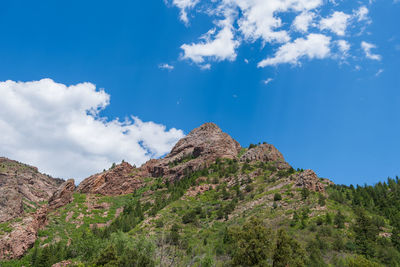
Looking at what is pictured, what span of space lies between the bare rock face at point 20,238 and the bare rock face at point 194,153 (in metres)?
46.5

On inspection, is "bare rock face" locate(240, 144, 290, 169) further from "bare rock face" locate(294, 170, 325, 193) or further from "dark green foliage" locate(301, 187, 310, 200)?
"dark green foliage" locate(301, 187, 310, 200)

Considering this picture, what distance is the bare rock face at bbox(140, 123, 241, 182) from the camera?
9306 centimetres

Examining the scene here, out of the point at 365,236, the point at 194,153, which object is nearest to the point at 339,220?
the point at 365,236

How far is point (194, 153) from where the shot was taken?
104 m

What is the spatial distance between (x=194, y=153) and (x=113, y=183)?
34151mm

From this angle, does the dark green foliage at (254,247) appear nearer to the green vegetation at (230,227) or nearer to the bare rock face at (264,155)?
the green vegetation at (230,227)

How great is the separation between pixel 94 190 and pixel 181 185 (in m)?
31.4

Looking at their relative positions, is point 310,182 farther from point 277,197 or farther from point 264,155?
point 264,155

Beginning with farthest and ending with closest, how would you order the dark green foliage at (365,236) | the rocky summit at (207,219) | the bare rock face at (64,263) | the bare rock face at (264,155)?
the bare rock face at (264,155) → the bare rock face at (64,263) → the rocky summit at (207,219) → the dark green foliage at (365,236)

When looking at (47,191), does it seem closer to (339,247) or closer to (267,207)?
(267,207)

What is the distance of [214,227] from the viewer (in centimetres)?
5000

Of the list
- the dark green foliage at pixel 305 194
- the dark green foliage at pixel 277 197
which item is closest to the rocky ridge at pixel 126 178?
the dark green foliage at pixel 305 194

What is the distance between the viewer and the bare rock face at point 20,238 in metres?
42.3

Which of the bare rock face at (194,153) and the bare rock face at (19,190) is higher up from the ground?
the bare rock face at (194,153)
